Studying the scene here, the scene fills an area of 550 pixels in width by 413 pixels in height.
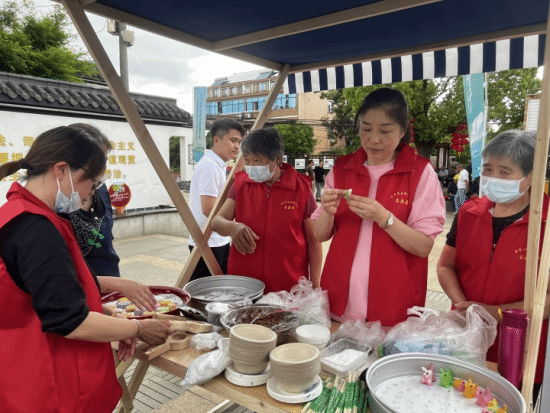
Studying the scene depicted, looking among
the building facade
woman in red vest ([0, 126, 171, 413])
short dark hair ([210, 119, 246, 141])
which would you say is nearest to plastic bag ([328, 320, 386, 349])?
woman in red vest ([0, 126, 171, 413])

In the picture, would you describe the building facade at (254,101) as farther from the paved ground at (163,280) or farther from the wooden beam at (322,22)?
the wooden beam at (322,22)

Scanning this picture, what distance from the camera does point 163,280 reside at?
581 cm

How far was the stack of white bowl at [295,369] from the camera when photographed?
1100mm

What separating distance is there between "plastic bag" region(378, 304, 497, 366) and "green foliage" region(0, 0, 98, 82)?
625 inches

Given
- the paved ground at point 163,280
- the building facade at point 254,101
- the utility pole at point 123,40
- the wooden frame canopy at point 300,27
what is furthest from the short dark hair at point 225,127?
the building facade at point 254,101

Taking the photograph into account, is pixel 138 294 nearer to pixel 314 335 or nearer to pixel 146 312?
→ pixel 146 312

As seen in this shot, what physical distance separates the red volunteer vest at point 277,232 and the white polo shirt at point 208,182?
A: 945 millimetres

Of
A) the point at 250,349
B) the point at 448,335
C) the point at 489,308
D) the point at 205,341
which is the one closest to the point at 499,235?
the point at 489,308

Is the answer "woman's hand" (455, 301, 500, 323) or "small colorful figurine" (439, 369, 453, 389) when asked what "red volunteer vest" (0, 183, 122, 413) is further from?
"woman's hand" (455, 301, 500, 323)

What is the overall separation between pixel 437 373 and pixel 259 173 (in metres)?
1.33

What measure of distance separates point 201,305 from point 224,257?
1684mm

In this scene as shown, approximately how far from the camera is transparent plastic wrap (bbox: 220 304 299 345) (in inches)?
54.1

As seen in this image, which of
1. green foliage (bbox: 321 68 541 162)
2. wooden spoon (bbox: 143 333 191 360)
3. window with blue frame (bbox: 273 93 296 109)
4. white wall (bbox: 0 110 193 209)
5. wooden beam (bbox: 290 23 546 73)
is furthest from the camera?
window with blue frame (bbox: 273 93 296 109)

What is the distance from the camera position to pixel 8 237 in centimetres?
106
